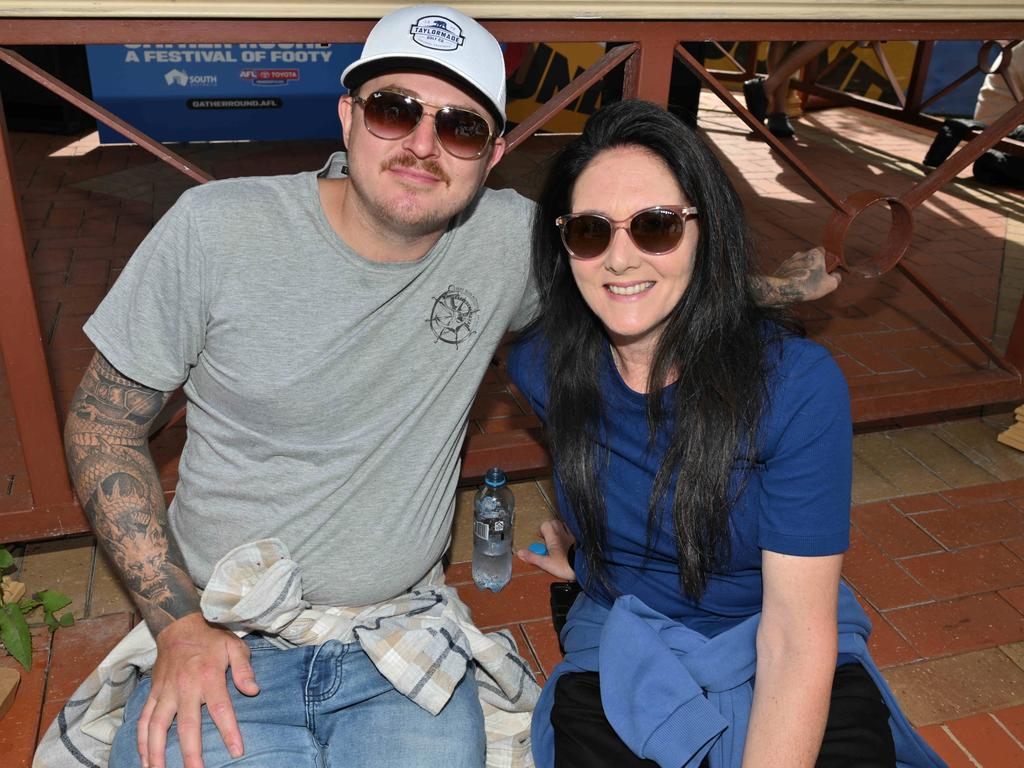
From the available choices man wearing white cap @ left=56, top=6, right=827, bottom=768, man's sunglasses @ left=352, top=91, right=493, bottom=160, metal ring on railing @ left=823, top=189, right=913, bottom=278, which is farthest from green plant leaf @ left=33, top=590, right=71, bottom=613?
metal ring on railing @ left=823, top=189, right=913, bottom=278

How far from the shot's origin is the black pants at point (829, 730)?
77.0 inches

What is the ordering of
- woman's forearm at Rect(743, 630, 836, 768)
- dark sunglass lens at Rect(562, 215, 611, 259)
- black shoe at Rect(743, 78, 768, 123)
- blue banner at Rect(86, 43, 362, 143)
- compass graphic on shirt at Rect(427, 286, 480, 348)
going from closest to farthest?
woman's forearm at Rect(743, 630, 836, 768) → dark sunglass lens at Rect(562, 215, 611, 259) → compass graphic on shirt at Rect(427, 286, 480, 348) → blue banner at Rect(86, 43, 362, 143) → black shoe at Rect(743, 78, 768, 123)

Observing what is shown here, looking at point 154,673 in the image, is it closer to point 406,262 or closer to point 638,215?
point 406,262

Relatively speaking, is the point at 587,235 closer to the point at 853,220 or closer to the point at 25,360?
the point at 853,220

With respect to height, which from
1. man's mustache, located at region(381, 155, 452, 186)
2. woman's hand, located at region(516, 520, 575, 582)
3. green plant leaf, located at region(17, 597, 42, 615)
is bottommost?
green plant leaf, located at region(17, 597, 42, 615)

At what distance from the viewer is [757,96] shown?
848 centimetres

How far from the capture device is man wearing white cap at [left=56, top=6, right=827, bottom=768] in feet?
6.54

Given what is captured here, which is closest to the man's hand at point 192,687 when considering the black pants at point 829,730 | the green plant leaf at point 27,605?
the black pants at point 829,730

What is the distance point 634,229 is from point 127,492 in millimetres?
1248

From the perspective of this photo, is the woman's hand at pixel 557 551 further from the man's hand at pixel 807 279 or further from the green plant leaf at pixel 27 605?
the green plant leaf at pixel 27 605

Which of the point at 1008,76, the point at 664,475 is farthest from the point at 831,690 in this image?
the point at 1008,76

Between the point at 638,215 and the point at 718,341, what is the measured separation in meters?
0.33

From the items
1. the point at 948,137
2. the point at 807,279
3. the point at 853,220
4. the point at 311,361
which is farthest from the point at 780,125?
the point at 311,361

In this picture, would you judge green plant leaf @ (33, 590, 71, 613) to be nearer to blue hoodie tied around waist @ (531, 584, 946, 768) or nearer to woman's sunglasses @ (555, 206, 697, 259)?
blue hoodie tied around waist @ (531, 584, 946, 768)
